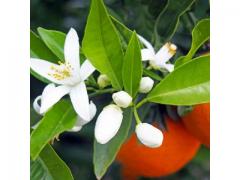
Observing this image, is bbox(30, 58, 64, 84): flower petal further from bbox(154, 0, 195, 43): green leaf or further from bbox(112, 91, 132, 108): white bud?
bbox(154, 0, 195, 43): green leaf

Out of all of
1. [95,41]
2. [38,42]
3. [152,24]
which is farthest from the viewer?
[152,24]

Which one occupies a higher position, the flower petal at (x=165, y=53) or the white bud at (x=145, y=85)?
the white bud at (x=145, y=85)

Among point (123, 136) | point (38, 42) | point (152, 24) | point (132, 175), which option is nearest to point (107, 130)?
point (123, 136)

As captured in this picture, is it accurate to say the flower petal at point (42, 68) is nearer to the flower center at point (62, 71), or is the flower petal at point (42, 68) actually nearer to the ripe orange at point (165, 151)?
the flower center at point (62, 71)

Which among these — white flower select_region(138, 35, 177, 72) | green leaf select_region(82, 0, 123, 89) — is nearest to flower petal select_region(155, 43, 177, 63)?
white flower select_region(138, 35, 177, 72)

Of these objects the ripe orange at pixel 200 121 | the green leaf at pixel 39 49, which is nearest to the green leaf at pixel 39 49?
the green leaf at pixel 39 49
